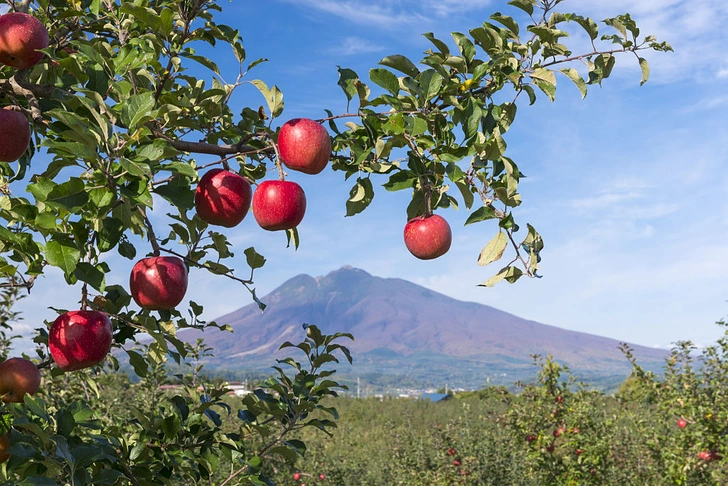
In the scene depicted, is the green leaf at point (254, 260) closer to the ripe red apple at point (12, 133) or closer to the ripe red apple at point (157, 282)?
the ripe red apple at point (157, 282)

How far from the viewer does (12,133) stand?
1.64 m

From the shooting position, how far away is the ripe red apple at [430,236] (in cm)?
183

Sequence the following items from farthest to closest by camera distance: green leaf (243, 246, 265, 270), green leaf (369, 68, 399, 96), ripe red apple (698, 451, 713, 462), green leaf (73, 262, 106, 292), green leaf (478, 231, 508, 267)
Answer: ripe red apple (698, 451, 713, 462)
green leaf (243, 246, 265, 270)
green leaf (478, 231, 508, 267)
green leaf (369, 68, 399, 96)
green leaf (73, 262, 106, 292)

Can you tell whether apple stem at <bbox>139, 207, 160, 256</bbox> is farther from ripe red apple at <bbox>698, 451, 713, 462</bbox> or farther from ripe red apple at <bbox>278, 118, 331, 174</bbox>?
ripe red apple at <bbox>698, 451, 713, 462</bbox>

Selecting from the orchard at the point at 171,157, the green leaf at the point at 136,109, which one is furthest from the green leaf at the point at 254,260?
the green leaf at the point at 136,109

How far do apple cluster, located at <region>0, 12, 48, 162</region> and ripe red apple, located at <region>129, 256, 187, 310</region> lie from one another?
0.48 m

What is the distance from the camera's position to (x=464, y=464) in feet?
22.7

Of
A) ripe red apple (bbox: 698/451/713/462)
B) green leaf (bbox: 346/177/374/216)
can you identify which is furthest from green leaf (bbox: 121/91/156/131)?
ripe red apple (bbox: 698/451/713/462)

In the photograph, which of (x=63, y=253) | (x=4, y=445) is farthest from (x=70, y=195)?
(x=4, y=445)

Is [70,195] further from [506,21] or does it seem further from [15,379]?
[506,21]

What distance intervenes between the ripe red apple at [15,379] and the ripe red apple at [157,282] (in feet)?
1.77

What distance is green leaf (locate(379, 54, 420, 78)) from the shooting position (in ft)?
5.28

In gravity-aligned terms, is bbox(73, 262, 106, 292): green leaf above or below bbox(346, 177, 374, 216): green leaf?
below

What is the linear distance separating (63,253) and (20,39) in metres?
0.70
